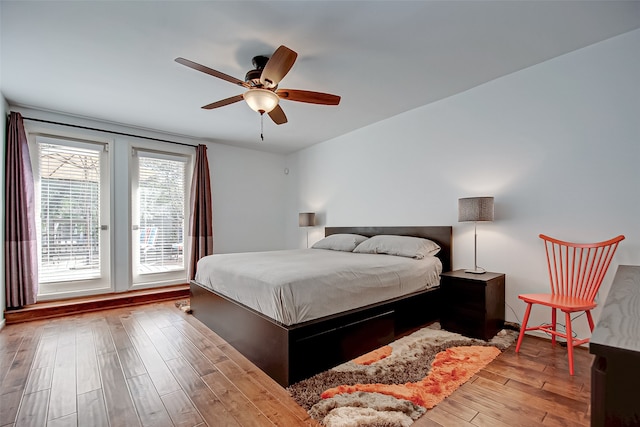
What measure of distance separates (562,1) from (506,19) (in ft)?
1.04

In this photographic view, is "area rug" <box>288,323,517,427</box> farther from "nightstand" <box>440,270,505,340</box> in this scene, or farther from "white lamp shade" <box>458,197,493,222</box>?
"white lamp shade" <box>458,197,493,222</box>

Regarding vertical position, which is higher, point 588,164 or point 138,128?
point 138,128

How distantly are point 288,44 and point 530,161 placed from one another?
2472 mm

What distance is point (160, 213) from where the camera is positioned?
4680 millimetres

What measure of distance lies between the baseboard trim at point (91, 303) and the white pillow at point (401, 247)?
2.90 meters

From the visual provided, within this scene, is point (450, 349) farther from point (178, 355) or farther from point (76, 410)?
point (76, 410)

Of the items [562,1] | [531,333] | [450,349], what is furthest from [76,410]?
[562,1]

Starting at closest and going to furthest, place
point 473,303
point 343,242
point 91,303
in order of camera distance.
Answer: point 473,303, point 91,303, point 343,242

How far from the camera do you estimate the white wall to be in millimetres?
2387

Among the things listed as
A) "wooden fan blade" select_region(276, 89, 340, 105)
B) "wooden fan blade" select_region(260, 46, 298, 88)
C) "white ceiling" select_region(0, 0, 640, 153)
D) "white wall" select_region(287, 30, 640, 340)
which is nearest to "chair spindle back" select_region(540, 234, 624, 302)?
"white wall" select_region(287, 30, 640, 340)

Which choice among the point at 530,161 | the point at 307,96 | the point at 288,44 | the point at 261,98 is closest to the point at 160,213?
the point at 261,98

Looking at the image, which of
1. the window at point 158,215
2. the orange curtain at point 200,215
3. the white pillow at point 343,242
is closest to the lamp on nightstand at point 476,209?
the white pillow at point 343,242

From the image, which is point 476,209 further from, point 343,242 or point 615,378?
point 615,378

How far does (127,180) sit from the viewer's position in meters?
4.32
